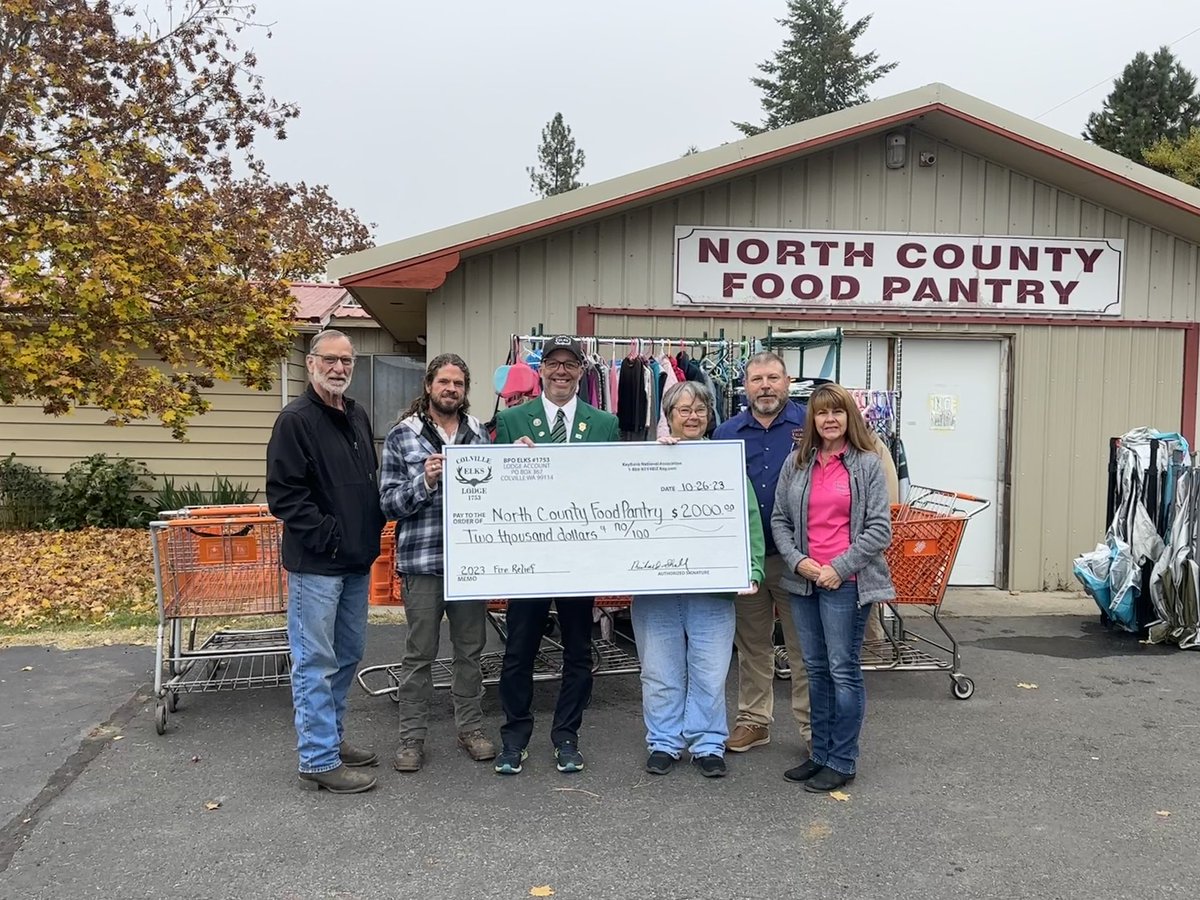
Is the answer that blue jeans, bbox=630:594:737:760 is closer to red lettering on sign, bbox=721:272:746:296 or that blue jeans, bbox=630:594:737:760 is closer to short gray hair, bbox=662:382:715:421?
short gray hair, bbox=662:382:715:421

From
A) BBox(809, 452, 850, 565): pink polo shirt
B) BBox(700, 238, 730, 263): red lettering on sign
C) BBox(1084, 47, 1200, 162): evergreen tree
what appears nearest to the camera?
BBox(809, 452, 850, 565): pink polo shirt

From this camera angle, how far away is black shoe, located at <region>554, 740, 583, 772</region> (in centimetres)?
403

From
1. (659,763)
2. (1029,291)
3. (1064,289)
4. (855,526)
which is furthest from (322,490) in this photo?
(1064,289)

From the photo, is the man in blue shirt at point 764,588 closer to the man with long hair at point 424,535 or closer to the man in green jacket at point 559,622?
the man in green jacket at point 559,622

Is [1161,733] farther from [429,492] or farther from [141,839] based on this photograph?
[141,839]

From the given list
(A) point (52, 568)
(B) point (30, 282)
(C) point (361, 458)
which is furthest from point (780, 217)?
(A) point (52, 568)

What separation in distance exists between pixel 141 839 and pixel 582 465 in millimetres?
2296

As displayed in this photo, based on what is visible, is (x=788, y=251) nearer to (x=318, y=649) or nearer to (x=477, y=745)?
(x=477, y=745)

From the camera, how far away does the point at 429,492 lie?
390 cm

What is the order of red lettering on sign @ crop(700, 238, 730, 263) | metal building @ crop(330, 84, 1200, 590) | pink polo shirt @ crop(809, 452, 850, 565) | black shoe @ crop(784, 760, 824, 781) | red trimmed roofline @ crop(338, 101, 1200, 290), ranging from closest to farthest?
1. pink polo shirt @ crop(809, 452, 850, 565)
2. black shoe @ crop(784, 760, 824, 781)
3. red trimmed roofline @ crop(338, 101, 1200, 290)
4. metal building @ crop(330, 84, 1200, 590)
5. red lettering on sign @ crop(700, 238, 730, 263)

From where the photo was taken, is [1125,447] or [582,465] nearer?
[582,465]

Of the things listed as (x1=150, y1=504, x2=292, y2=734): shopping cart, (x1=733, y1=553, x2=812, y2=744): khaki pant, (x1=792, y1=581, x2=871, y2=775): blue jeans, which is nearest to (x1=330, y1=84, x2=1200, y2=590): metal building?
(x1=150, y1=504, x2=292, y2=734): shopping cart

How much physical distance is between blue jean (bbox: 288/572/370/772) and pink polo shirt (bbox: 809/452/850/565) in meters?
2.02

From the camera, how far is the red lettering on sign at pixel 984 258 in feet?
25.3
